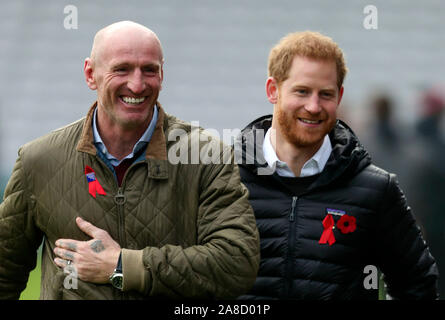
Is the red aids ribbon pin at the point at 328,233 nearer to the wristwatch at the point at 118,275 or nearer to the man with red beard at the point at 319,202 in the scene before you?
the man with red beard at the point at 319,202

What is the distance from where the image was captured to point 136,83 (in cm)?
302

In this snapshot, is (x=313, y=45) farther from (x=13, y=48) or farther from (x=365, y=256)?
(x=13, y=48)

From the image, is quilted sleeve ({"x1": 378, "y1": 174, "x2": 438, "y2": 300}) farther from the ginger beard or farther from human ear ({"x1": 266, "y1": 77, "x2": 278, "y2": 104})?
human ear ({"x1": 266, "y1": 77, "x2": 278, "y2": 104})

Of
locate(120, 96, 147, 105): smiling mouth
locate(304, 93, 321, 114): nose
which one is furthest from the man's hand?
locate(304, 93, 321, 114): nose

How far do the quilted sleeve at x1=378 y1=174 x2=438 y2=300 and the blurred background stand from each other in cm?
671

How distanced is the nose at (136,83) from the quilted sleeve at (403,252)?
129 centimetres

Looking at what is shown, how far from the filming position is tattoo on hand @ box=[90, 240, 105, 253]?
3020 millimetres

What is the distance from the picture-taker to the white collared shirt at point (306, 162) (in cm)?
366

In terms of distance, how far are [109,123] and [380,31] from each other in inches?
362

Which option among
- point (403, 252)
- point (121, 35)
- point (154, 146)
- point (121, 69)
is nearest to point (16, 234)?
point (154, 146)

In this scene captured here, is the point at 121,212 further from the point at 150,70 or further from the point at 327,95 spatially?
the point at 327,95

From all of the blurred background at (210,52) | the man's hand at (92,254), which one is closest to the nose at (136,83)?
the man's hand at (92,254)

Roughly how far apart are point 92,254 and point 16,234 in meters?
0.40

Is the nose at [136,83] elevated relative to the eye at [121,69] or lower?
lower
